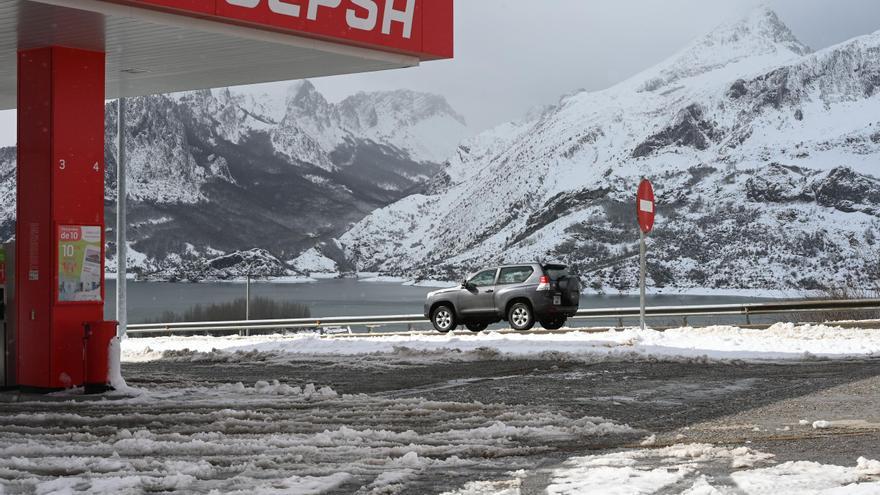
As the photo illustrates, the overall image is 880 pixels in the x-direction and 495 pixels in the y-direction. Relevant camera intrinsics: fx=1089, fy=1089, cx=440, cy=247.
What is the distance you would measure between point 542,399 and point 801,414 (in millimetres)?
2965

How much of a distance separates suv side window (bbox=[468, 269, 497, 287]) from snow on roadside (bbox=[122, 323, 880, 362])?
14.4 feet

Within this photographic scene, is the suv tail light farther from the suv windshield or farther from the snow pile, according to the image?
the snow pile

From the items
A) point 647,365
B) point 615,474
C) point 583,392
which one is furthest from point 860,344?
point 615,474

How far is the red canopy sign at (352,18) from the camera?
13.4 meters

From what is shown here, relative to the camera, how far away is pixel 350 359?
18812 mm

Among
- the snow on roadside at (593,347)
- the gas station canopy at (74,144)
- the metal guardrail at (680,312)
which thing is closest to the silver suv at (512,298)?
the metal guardrail at (680,312)

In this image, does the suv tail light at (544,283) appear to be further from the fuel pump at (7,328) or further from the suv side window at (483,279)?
the fuel pump at (7,328)

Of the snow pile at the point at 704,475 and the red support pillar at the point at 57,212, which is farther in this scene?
the red support pillar at the point at 57,212

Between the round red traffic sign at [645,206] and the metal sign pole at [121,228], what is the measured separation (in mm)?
11228

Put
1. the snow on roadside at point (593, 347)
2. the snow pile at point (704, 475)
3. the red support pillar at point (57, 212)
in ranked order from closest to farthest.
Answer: the snow pile at point (704, 475) < the red support pillar at point (57, 212) < the snow on roadside at point (593, 347)

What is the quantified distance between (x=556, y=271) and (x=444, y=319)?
10.6 feet

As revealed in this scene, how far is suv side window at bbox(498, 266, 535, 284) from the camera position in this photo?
26.2m

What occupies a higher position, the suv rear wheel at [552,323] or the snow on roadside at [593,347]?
the suv rear wheel at [552,323]

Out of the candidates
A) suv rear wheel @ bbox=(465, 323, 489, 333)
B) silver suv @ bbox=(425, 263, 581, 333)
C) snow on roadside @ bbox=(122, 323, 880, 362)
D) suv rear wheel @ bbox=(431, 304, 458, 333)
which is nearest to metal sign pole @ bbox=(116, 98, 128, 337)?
snow on roadside @ bbox=(122, 323, 880, 362)
